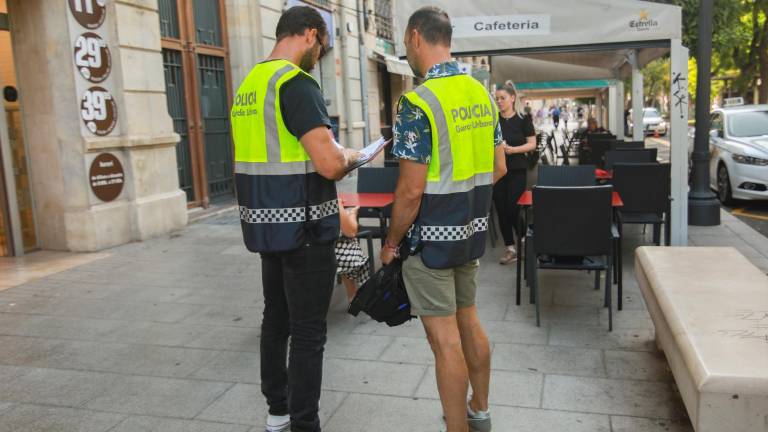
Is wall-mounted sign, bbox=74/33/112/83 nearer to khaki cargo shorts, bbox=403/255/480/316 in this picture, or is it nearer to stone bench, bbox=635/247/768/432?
khaki cargo shorts, bbox=403/255/480/316

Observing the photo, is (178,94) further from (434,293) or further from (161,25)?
(434,293)

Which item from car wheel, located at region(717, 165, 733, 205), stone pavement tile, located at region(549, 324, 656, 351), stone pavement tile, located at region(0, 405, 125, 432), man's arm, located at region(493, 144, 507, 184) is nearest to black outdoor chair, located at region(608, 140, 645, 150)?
car wheel, located at region(717, 165, 733, 205)

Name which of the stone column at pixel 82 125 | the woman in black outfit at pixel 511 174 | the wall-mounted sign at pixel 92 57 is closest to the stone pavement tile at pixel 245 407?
the woman in black outfit at pixel 511 174

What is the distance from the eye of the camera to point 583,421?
3.33 m

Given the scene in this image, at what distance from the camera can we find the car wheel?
10.8 metres

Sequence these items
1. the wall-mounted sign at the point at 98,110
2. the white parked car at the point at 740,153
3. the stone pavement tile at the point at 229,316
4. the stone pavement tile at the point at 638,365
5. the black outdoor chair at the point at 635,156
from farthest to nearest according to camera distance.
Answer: the white parked car at the point at 740,153
the black outdoor chair at the point at 635,156
the wall-mounted sign at the point at 98,110
the stone pavement tile at the point at 229,316
the stone pavement tile at the point at 638,365

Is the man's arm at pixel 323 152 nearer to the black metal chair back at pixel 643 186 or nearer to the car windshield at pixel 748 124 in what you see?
the black metal chair back at pixel 643 186

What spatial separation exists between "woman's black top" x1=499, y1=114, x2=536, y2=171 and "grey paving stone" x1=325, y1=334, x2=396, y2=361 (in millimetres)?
2776

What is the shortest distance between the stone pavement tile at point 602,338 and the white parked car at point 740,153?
20.6 ft

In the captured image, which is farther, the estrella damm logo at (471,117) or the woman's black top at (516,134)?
the woman's black top at (516,134)

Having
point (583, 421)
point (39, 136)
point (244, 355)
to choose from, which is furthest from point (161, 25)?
point (583, 421)

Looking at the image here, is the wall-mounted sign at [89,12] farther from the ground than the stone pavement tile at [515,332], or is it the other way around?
the wall-mounted sign at [89,12]

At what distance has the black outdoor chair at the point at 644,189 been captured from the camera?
6.47 meters

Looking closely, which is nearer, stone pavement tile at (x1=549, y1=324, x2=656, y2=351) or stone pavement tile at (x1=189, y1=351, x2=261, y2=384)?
stone pavement tile at (x1=189, y1=351, x2=261, y2=384)
